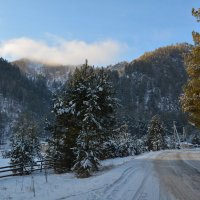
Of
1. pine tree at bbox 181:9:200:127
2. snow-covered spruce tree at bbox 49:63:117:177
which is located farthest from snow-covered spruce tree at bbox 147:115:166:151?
pine tree at bbox 181:9:200:127

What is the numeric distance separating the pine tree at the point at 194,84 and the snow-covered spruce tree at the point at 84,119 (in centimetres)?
603

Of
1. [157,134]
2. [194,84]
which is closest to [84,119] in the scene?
[194,84]

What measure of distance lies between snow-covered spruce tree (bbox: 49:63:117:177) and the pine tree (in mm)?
6032

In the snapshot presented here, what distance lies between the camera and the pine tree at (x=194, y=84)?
21766 mm

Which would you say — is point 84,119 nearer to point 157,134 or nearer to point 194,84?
point 194,84

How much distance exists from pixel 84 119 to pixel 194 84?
773cm

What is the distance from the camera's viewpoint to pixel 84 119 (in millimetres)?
24766

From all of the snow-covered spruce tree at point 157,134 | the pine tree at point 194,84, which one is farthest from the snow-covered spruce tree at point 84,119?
the snow-covered spruce tree at point 157,134

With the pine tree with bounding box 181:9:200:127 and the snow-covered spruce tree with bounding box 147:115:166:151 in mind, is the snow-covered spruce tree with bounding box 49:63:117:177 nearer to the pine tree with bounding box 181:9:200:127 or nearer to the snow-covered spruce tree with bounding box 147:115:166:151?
the pine tree with bounding box 181:9:200:127

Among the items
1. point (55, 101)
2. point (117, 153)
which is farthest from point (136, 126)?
point (55, 101)

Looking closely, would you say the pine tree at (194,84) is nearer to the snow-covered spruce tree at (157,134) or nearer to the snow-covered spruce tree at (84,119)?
the snow-covered spruce tree at (84,119)

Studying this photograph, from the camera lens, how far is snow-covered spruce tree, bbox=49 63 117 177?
2420cm

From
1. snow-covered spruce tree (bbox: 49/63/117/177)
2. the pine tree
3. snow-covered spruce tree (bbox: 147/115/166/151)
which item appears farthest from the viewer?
snow-covered spruce tree (bbox: 147/115/166/151)

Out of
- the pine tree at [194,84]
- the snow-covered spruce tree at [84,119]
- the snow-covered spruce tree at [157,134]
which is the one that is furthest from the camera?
the snow-covered spruce tree at [157,134]
